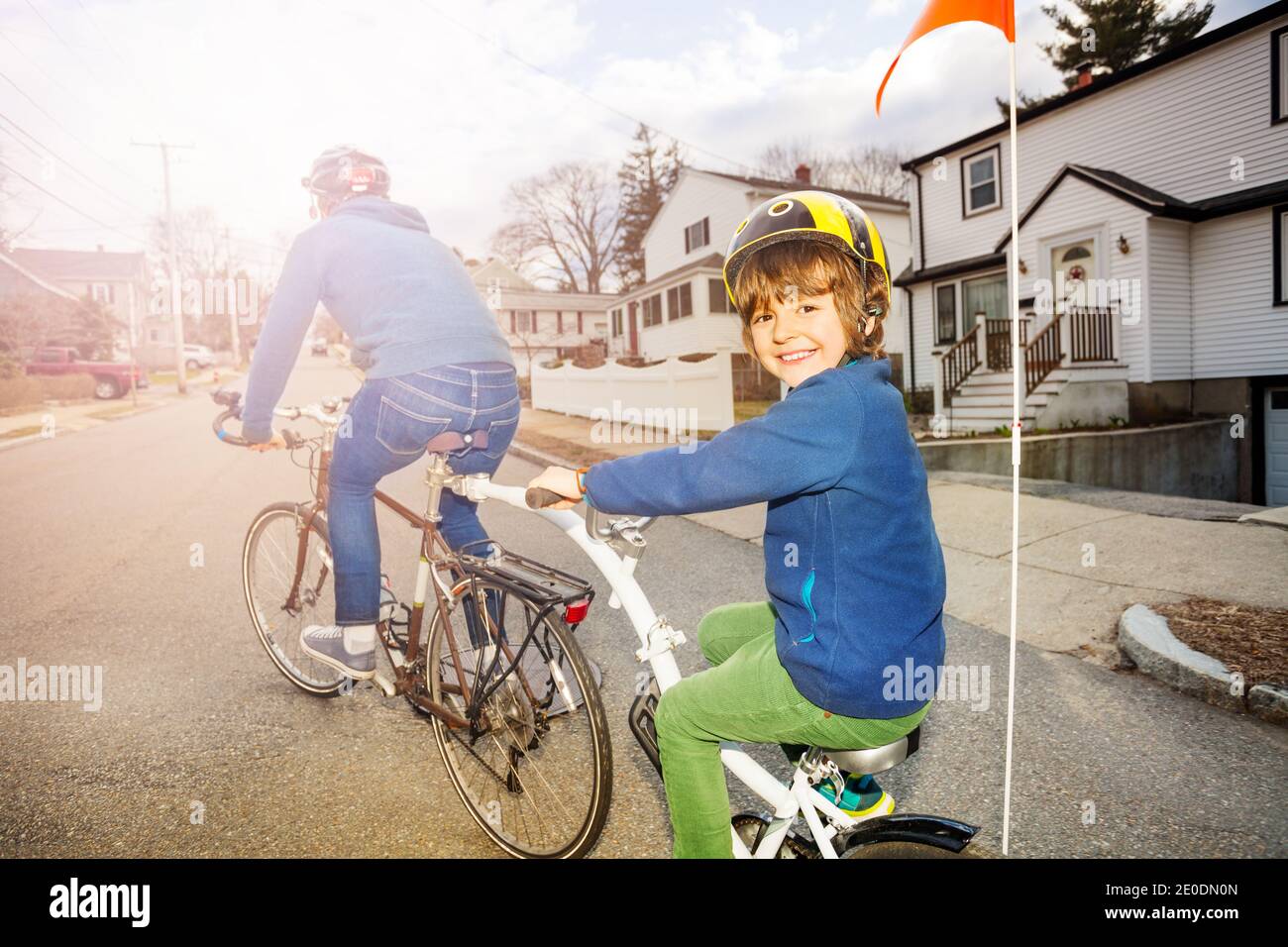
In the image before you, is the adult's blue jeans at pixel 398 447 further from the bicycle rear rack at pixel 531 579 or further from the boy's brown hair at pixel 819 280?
the boy's brown hair at pixel 819 280

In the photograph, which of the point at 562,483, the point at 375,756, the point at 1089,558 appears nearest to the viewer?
the point at 562,483

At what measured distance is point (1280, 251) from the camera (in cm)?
1355

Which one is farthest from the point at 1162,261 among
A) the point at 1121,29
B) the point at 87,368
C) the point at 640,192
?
the point at 640,192

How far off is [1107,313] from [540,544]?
46.5ft

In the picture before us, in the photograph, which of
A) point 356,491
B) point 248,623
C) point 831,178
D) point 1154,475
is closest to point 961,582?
point 356,491

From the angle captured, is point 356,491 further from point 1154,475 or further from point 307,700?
point 1154,475

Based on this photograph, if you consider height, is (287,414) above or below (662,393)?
below

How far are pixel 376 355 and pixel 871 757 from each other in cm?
210

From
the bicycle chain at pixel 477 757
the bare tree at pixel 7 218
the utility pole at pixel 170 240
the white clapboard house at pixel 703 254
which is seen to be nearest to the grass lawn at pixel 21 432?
the utility pole at pixel 170 240

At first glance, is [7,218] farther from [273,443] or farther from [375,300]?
[375,300]

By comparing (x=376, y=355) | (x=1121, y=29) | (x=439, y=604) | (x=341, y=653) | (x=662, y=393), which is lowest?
(x=341, y=653)

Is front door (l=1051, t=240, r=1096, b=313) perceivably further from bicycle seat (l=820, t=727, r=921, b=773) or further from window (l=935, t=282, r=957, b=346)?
bicycle seat (l=820, t=727, r=921, b=773)

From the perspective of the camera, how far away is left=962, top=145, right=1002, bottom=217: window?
18734mm

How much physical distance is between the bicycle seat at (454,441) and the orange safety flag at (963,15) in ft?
5.90
